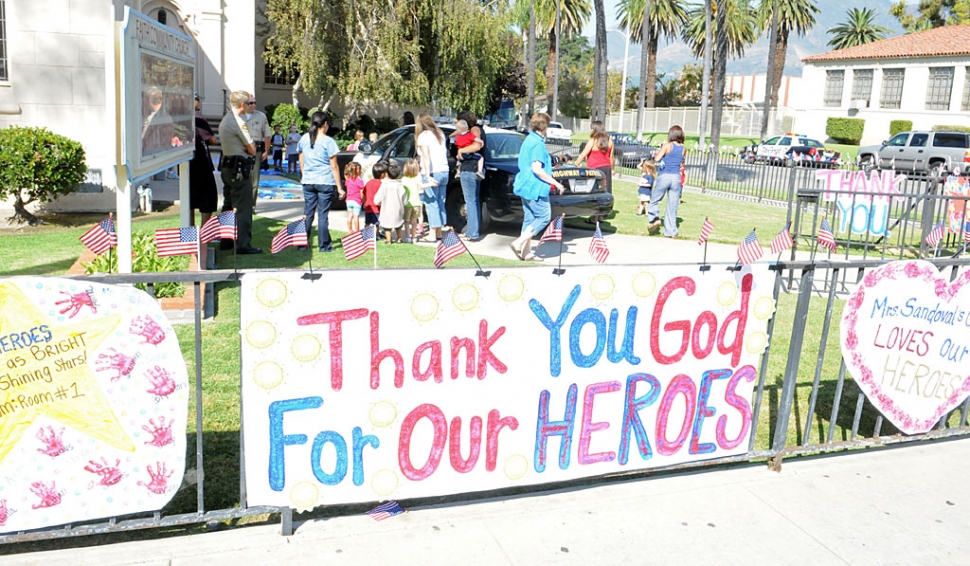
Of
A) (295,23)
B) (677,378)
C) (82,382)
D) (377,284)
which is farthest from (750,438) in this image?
(295,23)

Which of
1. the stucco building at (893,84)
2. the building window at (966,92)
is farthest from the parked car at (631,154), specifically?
the stucco building at (893,84)

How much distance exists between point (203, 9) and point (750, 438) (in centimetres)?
2495

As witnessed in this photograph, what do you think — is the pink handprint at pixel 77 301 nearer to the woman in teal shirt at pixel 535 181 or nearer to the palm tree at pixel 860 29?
the woman in teal shirt at pixel 535 181

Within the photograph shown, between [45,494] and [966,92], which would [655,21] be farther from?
[45,494]

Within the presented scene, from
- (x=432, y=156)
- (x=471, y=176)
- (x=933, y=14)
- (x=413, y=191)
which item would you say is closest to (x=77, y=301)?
(x=432, y=156)

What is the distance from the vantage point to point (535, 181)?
970 cm

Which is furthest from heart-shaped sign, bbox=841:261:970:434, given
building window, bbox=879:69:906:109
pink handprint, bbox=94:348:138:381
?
building window, bbox=879:69:906:109

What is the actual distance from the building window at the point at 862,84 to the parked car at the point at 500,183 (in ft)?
148

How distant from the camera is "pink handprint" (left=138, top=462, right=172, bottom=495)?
350 cm

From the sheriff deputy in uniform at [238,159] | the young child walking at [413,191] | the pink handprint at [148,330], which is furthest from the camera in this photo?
the young child walking at [413,191]

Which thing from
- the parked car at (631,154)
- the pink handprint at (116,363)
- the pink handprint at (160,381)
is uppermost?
the parked car at (631,154)

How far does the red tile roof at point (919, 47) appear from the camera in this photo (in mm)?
45469

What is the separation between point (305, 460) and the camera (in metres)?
3.72

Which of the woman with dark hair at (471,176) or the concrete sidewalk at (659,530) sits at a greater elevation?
the woman with dark hair at (471,176)
